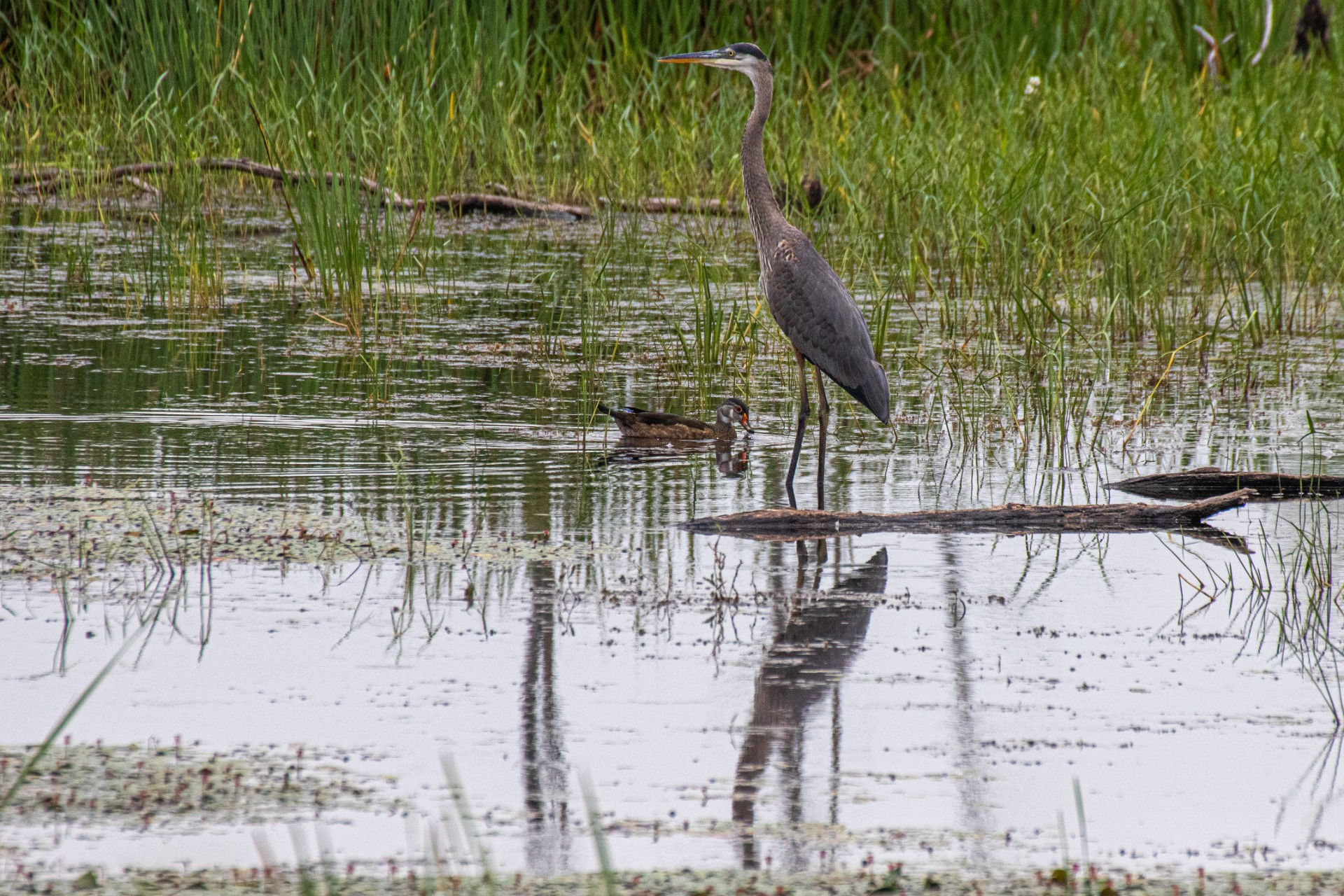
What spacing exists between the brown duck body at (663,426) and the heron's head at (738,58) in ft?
5.06

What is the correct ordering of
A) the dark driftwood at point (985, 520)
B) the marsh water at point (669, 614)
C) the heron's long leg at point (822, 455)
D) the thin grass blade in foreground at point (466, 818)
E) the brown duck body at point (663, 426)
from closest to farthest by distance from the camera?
the thin grass blade in foreground at point (466, 818)
the marsh water at point (669, 614)
the dark driftwood at point (985, 520)
the heron's long leg at point (822, 455)
the brown duck body at point (663, 426)

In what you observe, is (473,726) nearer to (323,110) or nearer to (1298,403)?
(1298,403)

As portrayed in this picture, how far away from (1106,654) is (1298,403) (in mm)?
3574

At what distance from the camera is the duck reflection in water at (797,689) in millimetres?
3244

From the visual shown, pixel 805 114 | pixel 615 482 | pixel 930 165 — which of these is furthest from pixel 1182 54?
pixel 615 482

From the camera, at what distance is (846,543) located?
5219 millimetres

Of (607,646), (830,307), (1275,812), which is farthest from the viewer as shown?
(830,307)

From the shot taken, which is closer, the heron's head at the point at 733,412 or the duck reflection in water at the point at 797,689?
the duck reflection in water at the point at 797,689

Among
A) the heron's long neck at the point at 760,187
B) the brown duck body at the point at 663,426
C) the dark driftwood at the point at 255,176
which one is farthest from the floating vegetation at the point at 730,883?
→ the dark driftwood at the point at 255,176

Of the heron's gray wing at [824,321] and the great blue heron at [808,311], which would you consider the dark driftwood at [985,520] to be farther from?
the heron's gray wing at [824,321]

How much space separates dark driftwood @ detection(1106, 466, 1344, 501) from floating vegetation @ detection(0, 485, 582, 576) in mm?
2010

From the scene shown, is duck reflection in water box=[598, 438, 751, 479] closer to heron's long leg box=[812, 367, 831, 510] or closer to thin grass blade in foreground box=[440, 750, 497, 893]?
heron's long leg box=[812, 367, 831, 510]

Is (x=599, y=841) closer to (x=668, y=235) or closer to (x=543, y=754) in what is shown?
(x=543, y=754)

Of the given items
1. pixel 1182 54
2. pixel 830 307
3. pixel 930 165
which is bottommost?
pixel 830 307
